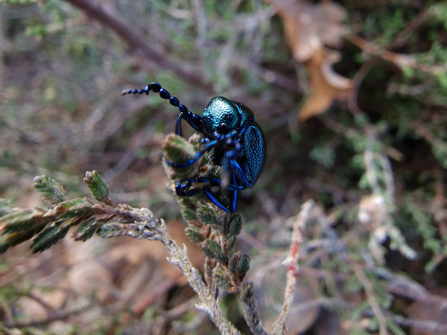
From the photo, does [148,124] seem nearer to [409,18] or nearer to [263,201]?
[263,201]

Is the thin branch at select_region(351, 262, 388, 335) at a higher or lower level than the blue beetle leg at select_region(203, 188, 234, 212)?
lower

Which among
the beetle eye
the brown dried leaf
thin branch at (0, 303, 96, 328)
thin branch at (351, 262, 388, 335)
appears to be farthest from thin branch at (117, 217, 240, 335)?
the brown dried leaf

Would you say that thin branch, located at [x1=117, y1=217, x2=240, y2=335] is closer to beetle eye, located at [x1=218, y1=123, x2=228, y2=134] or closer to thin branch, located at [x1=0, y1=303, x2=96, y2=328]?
beetle eye, located at [x1=218, y1=123, x2=228, y2=134]

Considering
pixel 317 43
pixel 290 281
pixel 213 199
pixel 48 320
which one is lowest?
pixel 48 320

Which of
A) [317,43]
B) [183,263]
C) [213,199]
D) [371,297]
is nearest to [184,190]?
[213,199]

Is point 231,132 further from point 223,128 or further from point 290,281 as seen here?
point 290,281

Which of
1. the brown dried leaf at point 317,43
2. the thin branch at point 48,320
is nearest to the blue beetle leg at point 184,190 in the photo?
the thin branch at point 48,320

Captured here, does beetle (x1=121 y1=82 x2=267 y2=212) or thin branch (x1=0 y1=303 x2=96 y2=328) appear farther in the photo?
thin branch (x1=0 y1=303 x2=96 y2=328)
